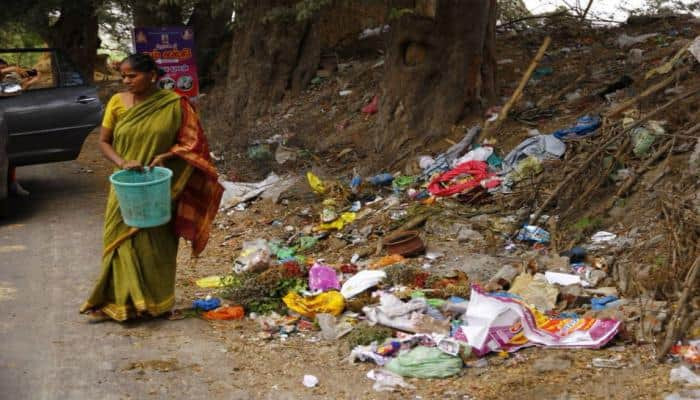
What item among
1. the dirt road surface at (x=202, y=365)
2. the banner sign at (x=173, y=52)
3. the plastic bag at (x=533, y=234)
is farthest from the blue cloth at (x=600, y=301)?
the banner sign at (x=173, y=52)

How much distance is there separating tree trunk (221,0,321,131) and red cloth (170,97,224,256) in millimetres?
6126

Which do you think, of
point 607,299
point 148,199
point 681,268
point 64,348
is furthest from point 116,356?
point 681,268

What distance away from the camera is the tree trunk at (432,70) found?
953cm

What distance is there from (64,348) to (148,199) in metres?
1.03

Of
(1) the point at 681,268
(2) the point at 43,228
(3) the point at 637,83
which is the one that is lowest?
(2) the point at 43,228

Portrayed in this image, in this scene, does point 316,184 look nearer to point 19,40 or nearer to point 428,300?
point 428,300

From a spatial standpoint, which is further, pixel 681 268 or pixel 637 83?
pixel 637 83

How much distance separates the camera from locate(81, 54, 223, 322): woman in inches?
238

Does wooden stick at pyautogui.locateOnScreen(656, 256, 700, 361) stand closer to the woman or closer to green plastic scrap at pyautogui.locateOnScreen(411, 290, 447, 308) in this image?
green plastic scrap at pyautogui.locateOnScreen(411, 290, 447, 308)

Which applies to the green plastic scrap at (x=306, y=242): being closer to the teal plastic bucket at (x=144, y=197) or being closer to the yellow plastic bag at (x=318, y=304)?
the yellow plastic bag at (x=318, y=304)

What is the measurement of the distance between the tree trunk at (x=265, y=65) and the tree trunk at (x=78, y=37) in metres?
4.85

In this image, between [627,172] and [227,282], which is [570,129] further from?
[227,282]

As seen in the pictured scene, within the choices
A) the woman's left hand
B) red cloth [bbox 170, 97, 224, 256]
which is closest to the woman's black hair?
red cloth [bbox 170, 97, 224, 256]

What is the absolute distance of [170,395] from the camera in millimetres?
5094
